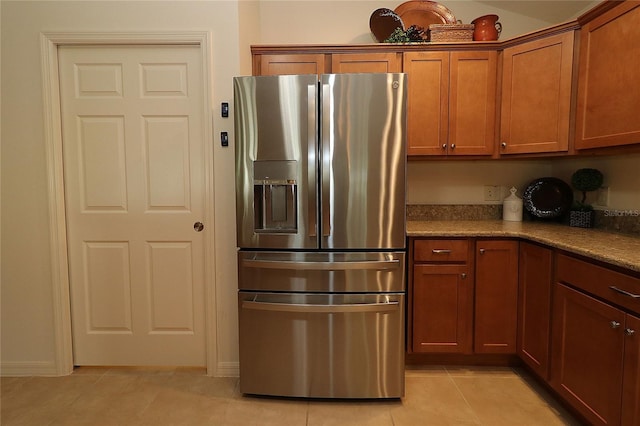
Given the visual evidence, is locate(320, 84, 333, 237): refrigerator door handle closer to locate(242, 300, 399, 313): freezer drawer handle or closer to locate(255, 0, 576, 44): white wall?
locate(242, 300, 399, 313): freezer drawer handle

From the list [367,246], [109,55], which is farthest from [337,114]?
[109,55]

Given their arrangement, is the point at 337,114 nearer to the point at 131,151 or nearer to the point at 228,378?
the point at 131,151

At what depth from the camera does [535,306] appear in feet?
6.56

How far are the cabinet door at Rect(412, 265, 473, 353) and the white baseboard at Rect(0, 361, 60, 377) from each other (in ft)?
7.72

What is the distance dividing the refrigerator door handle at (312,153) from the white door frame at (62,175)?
696 mm

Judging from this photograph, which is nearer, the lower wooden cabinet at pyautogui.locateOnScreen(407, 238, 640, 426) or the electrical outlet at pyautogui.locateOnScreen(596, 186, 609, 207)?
the lower wooden cabinet at pyautogui.locateOnScreen(407, 238, 640, 426)

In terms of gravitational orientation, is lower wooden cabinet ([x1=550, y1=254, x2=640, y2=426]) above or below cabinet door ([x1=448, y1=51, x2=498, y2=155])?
below

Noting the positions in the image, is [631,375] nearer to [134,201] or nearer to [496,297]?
[496,297]

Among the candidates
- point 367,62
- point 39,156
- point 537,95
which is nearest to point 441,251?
point 537,95

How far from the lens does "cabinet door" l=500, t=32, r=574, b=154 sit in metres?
2.13

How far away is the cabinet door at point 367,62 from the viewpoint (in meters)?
2.39

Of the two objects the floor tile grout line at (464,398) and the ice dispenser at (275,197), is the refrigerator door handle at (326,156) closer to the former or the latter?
the ice dispenser at (275,197)

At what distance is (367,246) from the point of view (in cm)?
185

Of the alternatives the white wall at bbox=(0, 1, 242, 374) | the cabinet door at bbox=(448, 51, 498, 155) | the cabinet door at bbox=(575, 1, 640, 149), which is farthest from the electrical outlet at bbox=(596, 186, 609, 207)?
the white wall at bbox=(0, 1, 242, 374)
